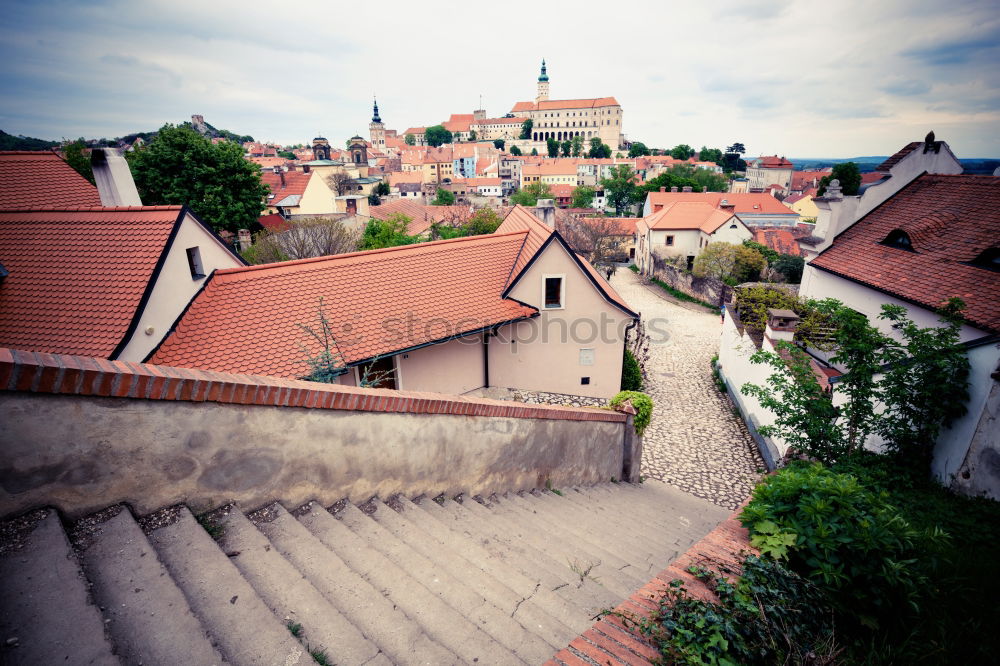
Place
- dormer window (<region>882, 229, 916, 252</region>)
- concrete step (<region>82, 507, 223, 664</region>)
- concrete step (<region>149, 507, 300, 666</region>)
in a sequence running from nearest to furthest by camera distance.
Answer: concrete step (<region>82, 507, 223, 664</region>) < concrete step (<region>149, 507, 300, 666</region>) < dormer window (<region>882, 229, 916, 252</region>)

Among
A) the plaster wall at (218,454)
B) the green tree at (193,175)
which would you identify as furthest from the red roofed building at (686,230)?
the plaster wall at (218,454)

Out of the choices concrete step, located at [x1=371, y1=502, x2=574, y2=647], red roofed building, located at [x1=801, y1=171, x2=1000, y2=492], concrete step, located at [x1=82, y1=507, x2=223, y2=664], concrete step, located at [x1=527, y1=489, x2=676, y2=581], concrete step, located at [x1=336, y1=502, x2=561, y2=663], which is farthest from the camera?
red roofed building, located at [x1=801, y1=171, x2=1000, y2=492]

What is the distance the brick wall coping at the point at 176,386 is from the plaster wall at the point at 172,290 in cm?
745

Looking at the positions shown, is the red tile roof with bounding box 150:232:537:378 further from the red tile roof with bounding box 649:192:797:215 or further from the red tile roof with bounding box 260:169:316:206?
the red tile roof with bounding box 649:192:797:215

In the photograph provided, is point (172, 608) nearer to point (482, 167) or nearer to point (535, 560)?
point (535, 560)

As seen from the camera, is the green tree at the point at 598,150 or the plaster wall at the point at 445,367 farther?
the green tree at the point at 598,150

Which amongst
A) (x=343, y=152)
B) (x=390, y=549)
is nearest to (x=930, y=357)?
(x=390, y=549)

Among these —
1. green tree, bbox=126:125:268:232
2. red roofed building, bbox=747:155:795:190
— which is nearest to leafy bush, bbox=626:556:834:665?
green tree, bbox=126:125:268:232

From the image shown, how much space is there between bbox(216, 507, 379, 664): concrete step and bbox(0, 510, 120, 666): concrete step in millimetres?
910

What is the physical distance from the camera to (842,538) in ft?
11.8

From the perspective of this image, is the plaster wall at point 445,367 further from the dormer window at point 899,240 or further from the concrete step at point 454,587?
the dormer window at point 899,240

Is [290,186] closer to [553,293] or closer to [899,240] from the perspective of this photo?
[553,293]

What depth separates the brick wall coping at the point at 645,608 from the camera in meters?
2.95

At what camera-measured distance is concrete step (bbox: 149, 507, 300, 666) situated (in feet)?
8.77
